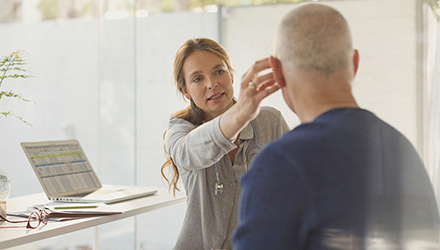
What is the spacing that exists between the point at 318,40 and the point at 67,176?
132 cm

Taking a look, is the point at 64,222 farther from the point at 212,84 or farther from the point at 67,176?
the point at 212,84

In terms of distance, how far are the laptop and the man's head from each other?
1.07m

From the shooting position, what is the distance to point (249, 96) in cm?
97

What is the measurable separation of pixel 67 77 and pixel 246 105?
2158mm

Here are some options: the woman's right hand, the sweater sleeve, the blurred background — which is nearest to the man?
the woman's right hand

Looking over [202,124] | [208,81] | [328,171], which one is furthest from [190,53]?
[328,171]

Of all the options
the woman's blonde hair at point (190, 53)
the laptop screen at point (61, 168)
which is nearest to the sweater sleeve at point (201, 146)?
the woman's blonde hair at point (190, 53)

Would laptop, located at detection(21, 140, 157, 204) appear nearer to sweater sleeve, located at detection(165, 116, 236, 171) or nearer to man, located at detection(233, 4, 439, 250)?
sweater sleeve, located at detection(165, 116, 236, 171)

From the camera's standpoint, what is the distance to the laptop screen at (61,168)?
1645 mm

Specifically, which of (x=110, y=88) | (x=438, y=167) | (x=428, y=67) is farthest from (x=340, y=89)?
(x=110, y=88)

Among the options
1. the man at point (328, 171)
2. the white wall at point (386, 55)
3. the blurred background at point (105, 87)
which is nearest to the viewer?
the man at point (328, 171)

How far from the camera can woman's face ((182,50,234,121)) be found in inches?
54.1

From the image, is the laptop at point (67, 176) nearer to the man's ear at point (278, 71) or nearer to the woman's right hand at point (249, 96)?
the woman's right hand at point (249, 96)

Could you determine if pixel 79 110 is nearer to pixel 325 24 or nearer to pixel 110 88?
pixel 110 88
